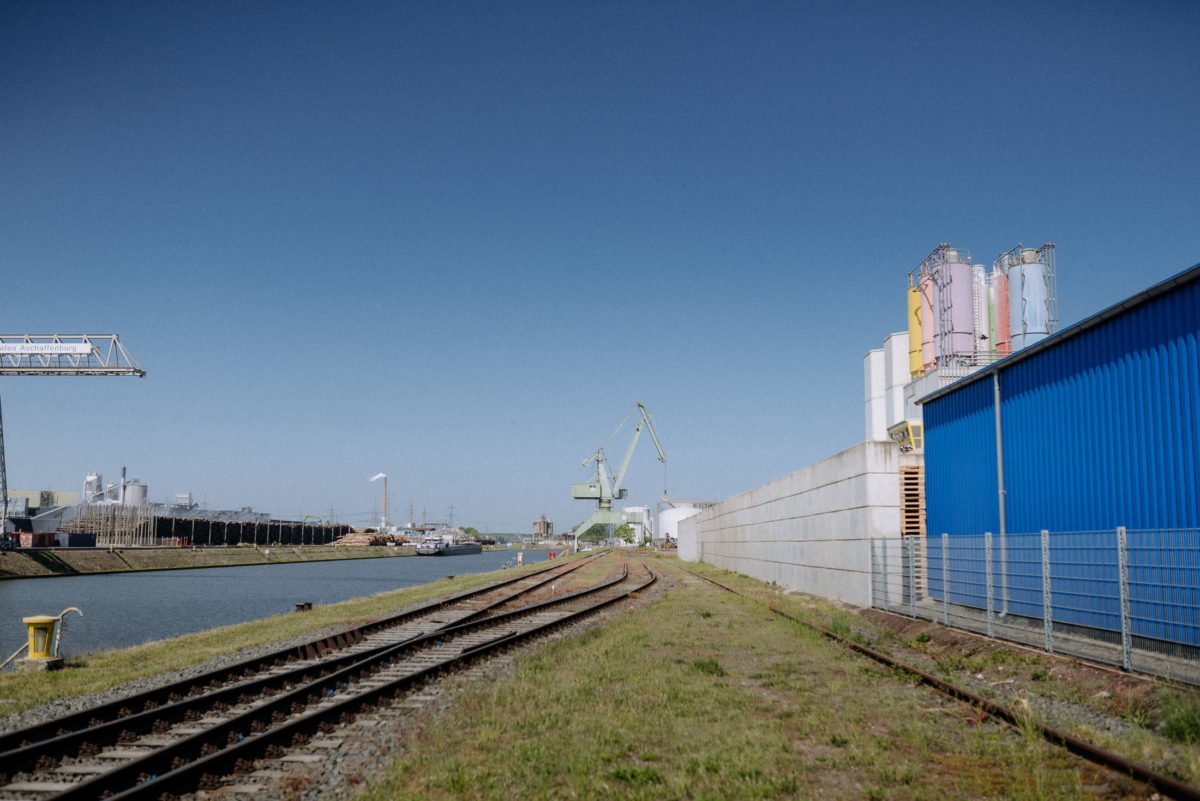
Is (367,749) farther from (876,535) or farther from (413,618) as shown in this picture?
(876,535)

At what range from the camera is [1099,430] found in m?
14.2

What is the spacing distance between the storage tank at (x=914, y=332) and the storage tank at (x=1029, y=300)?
542 cm

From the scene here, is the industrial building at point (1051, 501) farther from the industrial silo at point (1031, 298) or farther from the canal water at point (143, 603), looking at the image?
the canal water at point (143, 603)

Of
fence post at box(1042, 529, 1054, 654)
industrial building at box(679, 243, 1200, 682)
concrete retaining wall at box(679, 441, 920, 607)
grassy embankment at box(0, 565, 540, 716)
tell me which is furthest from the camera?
concrete retaining wall at box(679, 441, 920, 607)

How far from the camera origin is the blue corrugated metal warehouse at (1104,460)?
37.9ft

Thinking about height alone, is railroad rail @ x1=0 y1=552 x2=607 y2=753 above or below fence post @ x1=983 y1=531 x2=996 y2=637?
below

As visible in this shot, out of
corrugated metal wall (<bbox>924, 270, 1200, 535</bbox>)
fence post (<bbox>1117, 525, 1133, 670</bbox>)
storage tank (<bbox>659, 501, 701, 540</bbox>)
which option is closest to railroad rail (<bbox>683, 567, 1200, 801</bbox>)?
fence post (<bbox>1117, 525, 1133, 670</bbox>)

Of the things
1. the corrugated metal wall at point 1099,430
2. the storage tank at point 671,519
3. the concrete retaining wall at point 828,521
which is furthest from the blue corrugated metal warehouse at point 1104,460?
the storage tank at point 671,519

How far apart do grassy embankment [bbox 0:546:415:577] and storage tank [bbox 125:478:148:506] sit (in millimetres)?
63363

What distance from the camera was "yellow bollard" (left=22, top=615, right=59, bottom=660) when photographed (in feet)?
50.3

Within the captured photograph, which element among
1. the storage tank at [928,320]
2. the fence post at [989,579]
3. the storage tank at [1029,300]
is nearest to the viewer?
the fence post at [989,579]

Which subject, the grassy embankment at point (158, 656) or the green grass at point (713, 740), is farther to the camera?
the grassy embankment at point (158, 656)

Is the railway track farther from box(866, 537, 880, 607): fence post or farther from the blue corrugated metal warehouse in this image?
the blue corrugated metal warehouse

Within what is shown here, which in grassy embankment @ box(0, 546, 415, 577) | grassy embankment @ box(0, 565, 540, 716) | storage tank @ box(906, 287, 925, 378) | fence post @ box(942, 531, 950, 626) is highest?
storage tank @ box(906, 287, 925, 378)
